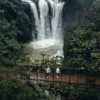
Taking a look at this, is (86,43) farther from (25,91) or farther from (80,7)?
(80,7)

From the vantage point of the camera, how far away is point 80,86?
1421cm

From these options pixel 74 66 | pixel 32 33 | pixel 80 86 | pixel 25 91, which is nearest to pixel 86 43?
pixel 74 66

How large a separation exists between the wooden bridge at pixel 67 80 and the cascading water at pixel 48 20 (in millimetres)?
7956

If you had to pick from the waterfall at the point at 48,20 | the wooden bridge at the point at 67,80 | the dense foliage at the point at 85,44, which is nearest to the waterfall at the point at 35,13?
the waterfall at the point at 48,20

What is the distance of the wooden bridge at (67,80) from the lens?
14109 millimetres

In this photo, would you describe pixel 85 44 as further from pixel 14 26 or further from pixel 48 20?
pixel 48 20

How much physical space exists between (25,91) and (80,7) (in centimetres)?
1067

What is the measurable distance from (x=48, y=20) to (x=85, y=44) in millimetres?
8610

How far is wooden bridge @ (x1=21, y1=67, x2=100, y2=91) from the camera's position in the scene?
14.1 m

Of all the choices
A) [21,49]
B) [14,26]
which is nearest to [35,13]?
[14,26]

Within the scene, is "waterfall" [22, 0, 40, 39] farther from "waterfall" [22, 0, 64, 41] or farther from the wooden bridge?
the wooden bridge

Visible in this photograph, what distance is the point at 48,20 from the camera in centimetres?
2403

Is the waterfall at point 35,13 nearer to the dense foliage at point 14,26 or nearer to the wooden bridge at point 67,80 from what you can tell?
the dense foliage at point 14,26

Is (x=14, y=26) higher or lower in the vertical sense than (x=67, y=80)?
higher
